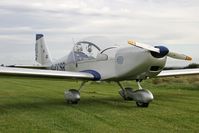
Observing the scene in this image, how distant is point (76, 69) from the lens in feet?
42.1

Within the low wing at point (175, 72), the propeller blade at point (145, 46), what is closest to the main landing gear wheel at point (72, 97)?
the propeller blade at point (145, 46)

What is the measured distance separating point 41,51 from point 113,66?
28.6 ft

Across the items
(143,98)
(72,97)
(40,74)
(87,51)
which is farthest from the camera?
(87,51)

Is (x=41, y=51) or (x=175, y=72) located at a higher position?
(x=175, y=72)

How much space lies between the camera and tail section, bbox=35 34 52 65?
18.3 m

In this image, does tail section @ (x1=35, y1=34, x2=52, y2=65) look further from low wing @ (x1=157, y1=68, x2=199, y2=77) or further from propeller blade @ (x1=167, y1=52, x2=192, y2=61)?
propeller blade @ (x1=167, y1=52, x2=192, y2=61)

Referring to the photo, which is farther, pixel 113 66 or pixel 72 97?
pixel 72 97

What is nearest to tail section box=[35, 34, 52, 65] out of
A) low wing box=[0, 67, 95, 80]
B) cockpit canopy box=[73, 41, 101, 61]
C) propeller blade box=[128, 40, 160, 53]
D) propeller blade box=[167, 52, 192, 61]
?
cockpit canopy box=[73, 41, 101, 61]

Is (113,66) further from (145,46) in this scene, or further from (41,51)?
(41,51)

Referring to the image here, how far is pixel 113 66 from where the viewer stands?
1105cm

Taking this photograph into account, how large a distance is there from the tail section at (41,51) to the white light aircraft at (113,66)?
194 inches

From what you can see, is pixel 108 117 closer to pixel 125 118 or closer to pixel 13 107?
pixel 125 118

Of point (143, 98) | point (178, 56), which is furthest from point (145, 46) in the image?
point (178, 56)

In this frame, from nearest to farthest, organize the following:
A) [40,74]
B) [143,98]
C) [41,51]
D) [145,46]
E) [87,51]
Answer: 1. [145,46]
2. [143,98]
3. [40,74]
4. [87,51]
5. [41,51]
